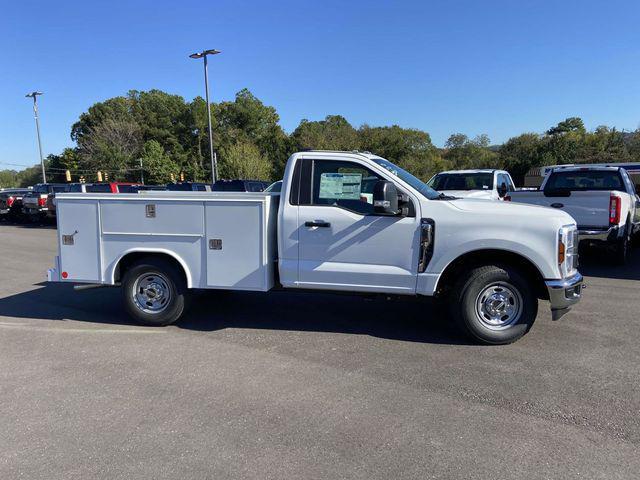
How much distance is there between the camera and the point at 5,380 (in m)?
4.69

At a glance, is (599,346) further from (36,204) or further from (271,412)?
(36,204)

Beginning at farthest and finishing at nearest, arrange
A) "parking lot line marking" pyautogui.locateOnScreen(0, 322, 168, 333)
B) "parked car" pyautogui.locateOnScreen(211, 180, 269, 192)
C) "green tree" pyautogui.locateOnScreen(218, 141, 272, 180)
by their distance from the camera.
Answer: "green tree" pyautogui.locateOnScreen(218, 141, 272, 180)
"parked car" pyautogui.locateOnScreen(211, 180, 269, 192)
"parking lot line marking" pyautogui.locateOnScreen(0, 322, 168, 333)

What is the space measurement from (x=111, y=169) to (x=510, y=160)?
45.6 meters

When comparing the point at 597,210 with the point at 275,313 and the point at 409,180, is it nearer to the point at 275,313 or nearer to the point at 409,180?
the point at 409,180

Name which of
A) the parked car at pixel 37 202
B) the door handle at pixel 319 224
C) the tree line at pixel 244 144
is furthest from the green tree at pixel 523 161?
the door handle at pixel 319 224

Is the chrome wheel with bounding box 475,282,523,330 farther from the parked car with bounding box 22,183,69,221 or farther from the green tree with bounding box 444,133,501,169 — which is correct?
the green tree with bounding box 444,133,501,169

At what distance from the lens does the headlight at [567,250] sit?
521cm

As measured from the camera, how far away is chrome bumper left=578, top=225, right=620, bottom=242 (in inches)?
364

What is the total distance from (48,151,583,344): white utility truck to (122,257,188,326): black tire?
1 centimetres

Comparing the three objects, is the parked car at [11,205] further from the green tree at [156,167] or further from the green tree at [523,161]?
the green tree at [523,161]

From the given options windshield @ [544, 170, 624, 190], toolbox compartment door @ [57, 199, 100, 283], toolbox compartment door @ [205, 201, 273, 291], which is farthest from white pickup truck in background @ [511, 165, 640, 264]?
toolbox compartment door @ [57, 199, 100, 283]

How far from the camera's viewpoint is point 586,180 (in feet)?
36.1

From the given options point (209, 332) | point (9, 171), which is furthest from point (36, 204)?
point (9, 171)

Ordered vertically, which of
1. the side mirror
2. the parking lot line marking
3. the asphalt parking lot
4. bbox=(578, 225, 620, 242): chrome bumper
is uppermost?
the side mirror
